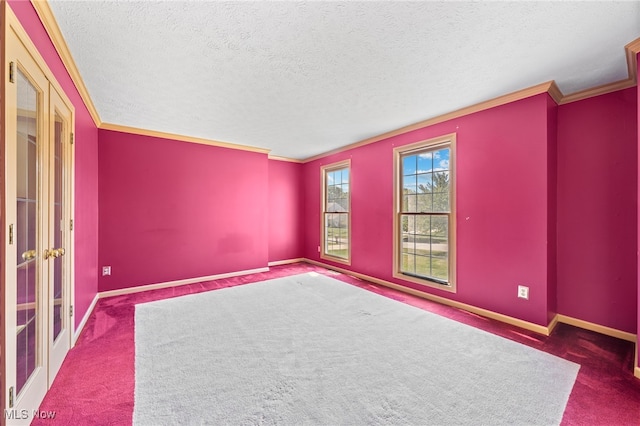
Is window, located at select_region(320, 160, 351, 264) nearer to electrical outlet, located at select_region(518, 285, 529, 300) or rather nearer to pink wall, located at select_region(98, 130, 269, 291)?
pink wall, located at select_region(98, 130, 269, 291)

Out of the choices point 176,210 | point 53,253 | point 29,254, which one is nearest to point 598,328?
point 29,254

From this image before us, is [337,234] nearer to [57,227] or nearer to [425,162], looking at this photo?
[425,162]

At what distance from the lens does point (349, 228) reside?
17.1ft

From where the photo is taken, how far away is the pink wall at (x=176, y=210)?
3.94 m

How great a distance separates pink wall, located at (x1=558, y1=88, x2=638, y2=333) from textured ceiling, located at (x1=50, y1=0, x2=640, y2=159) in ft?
1.23

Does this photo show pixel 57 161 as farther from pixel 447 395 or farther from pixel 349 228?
pixel 349 228

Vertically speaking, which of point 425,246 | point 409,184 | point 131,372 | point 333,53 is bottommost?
point 131,372

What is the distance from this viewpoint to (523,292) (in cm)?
287

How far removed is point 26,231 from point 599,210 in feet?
15.8

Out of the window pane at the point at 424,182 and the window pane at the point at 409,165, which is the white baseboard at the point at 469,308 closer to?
the window pane at the point at 424,182

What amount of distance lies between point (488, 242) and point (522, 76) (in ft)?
5.91

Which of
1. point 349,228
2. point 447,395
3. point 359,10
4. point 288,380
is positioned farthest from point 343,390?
point 349,228

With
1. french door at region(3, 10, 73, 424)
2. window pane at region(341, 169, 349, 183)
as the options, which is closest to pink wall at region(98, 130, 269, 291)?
window pane at region(341, 169, 349, 183)

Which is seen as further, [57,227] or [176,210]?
[176,210]
